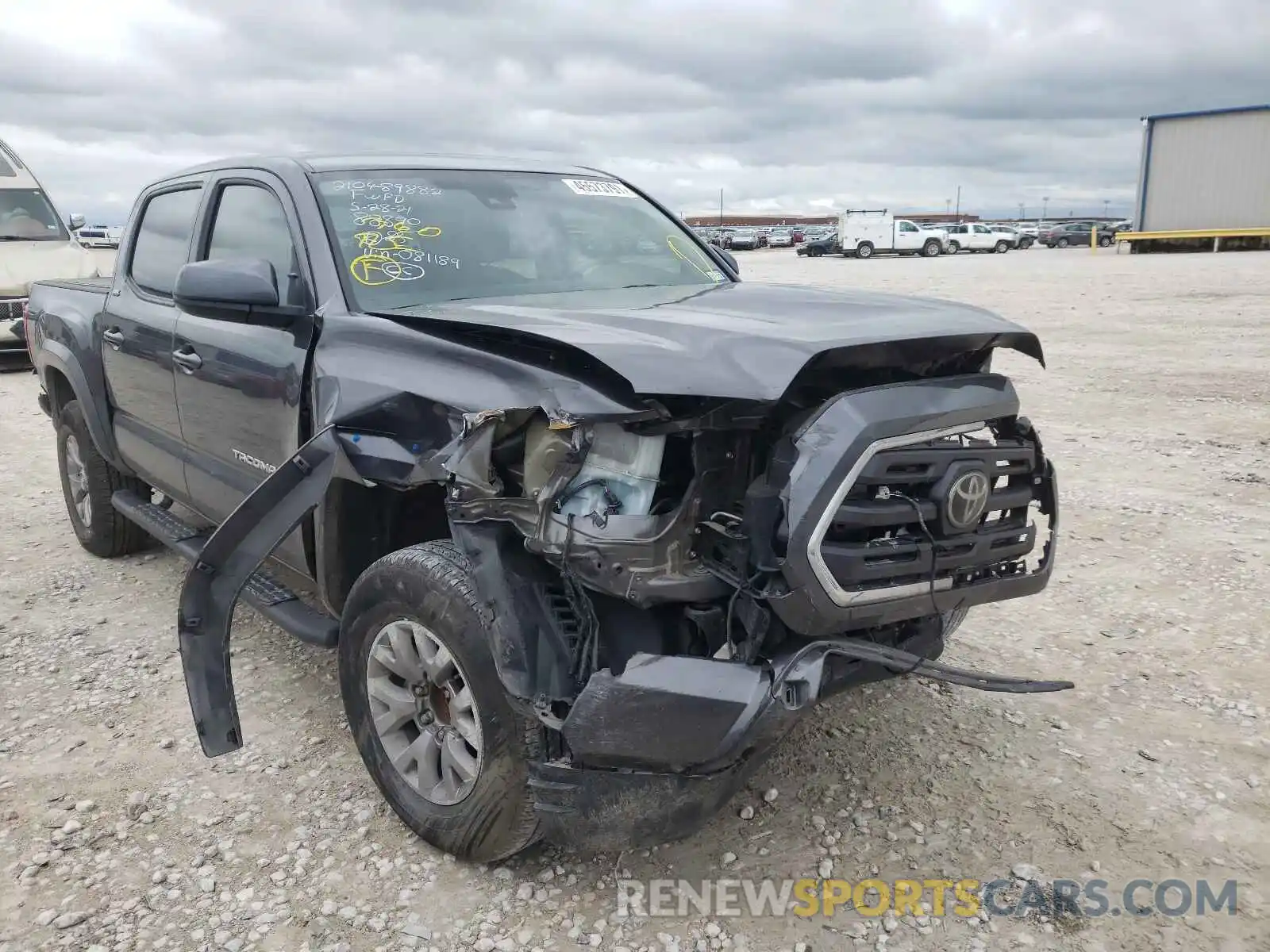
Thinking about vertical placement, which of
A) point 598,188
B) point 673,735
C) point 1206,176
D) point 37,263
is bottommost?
point 673,735

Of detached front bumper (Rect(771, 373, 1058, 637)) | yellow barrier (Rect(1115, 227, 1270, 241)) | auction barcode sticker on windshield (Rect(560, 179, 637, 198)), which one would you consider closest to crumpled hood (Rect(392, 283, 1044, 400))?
detached front bumper (Rect(771, 373, 1058, 637))

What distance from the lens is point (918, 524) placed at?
2.38 metres

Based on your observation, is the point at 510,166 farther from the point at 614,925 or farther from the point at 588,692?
the point at 614,925

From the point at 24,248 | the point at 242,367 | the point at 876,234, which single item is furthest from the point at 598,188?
the point at 876,234

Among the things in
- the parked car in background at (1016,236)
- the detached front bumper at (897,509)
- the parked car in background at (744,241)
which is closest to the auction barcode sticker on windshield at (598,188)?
the detached front bumper at (897,509)

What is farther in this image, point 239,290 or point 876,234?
point 876,234

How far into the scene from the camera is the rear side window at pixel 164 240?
4191mm

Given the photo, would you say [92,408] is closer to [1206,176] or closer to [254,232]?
[254,232]

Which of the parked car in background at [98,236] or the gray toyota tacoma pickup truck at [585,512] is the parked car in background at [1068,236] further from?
the gray toyota tacoma pickup truck at [585,512]

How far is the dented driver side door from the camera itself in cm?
321

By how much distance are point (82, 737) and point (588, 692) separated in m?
2.22

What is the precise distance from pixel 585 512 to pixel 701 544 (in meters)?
0.29

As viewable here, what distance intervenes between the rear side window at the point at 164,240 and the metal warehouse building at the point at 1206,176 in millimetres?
36086

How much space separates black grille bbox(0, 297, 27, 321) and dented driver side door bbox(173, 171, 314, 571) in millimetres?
8781
